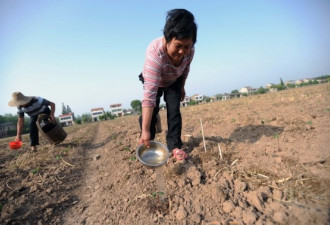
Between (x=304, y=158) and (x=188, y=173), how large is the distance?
1.27 metres

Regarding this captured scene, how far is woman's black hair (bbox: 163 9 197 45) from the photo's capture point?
5.61 feet

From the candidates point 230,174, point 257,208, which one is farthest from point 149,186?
point 257,208

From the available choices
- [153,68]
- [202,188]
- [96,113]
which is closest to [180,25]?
[153,68]

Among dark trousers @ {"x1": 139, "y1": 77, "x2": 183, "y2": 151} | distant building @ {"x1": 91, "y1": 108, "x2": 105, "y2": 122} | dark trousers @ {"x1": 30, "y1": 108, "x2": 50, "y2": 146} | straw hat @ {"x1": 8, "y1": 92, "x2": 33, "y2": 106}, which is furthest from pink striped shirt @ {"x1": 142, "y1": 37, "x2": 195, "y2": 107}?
distant building @ {"x1": 91, "y1": 108, "x2": 105, "y2": 122}

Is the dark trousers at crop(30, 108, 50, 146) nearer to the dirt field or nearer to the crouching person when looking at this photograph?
the crouching person

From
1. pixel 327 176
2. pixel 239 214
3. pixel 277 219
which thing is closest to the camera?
pixel 277 219

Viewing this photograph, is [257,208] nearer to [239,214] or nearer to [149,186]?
[239,214]

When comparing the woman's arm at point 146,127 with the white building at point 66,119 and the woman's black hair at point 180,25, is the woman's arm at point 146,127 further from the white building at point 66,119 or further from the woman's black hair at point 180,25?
the white building at point 66,119

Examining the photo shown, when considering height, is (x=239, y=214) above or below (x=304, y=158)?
below

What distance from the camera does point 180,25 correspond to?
5.57 feet

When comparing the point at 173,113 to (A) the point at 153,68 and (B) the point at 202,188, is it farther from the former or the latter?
(B) the point at 202,188

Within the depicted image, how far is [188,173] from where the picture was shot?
2.04m

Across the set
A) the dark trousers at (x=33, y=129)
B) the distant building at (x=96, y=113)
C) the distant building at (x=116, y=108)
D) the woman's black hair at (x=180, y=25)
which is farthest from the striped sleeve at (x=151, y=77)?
the distant building at (x=116, y=108)

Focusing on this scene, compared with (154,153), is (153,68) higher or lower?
higher
